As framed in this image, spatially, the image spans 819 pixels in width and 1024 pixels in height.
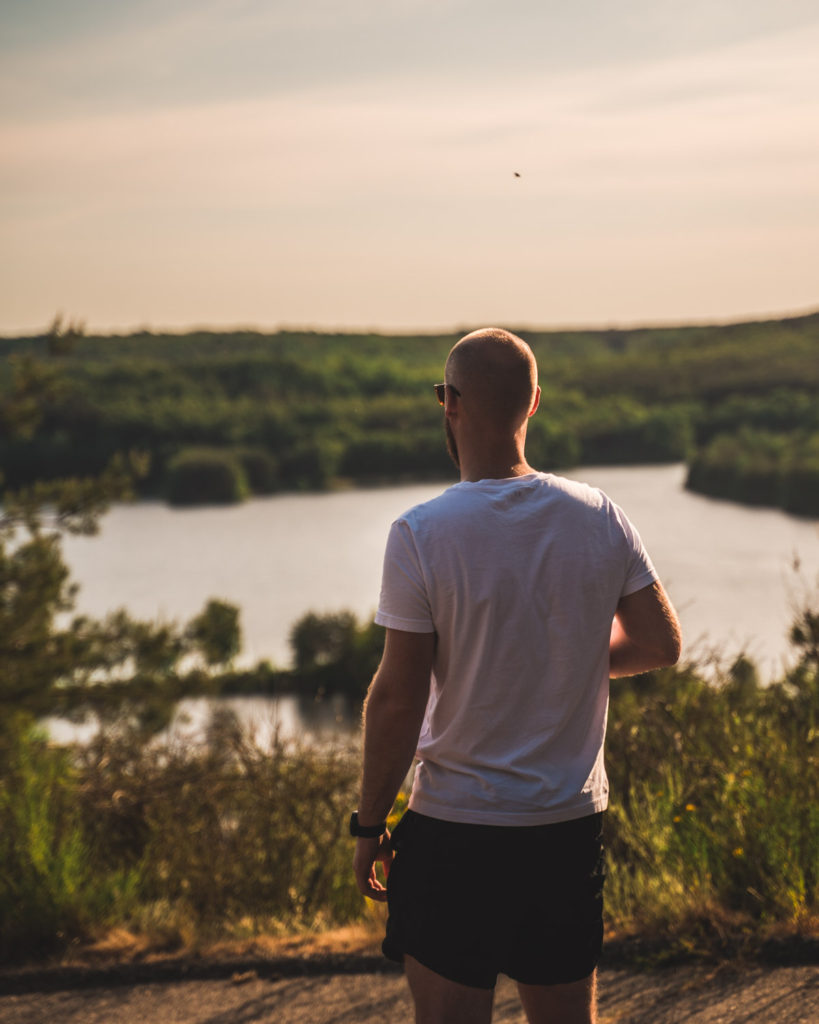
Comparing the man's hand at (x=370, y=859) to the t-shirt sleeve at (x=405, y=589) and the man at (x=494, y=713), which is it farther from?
the t-shirt sleeve at (x=405, y=589)

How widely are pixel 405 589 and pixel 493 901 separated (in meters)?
0.49

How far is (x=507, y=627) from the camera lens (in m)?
1.53

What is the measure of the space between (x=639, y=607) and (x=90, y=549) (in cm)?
8851

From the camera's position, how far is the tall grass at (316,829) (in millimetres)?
2914

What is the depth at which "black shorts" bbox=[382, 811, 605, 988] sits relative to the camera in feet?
5.12

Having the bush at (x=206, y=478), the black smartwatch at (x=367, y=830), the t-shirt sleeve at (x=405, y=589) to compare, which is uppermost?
the bush at (x=206, y=478)

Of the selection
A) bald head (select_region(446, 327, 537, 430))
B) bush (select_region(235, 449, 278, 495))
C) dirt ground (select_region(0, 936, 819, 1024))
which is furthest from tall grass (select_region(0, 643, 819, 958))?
bush (select_region(235, 449, 278, 495))

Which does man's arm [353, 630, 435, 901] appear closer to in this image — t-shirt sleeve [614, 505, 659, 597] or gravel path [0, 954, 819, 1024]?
t-shirt sleeve [614, 505, 659, 597]

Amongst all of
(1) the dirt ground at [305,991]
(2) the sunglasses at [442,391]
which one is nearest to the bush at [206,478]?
(1) the dirt ground at [305,991]

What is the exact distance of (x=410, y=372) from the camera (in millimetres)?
87250

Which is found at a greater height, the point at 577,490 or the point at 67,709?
the point at 577,490

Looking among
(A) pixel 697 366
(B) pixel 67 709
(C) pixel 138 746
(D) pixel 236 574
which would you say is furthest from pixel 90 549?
(C) pixel 138 746

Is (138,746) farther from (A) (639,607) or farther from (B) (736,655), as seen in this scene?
(A) (639,607)

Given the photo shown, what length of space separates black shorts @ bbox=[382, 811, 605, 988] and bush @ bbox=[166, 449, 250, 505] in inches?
2769
